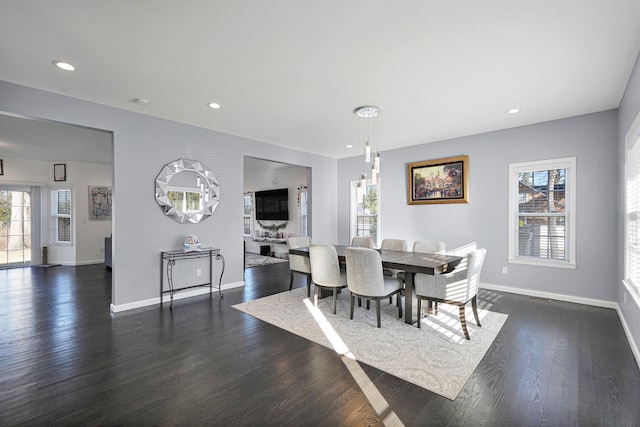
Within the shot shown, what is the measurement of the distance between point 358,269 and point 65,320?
350 centimetres

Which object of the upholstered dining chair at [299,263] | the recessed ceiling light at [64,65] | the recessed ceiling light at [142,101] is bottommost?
the upholstered dining chair at [299,263]

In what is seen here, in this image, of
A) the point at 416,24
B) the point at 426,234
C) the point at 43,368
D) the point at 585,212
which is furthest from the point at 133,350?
the point at 585,212

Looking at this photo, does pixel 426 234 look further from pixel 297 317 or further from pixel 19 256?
pixel 19 256

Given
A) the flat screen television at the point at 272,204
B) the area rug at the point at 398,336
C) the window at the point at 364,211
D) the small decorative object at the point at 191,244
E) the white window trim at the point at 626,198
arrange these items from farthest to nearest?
the flat screen television at the point at 272,204, the window at the point at 364,211, the small decorative object at the point at 191,244, the white window trim at the point at 626,198, the area rug at the point at 398,336

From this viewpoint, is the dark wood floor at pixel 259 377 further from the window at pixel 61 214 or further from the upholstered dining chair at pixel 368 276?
the window at pixel 61 214

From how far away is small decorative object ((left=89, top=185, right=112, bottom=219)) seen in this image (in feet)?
25.4

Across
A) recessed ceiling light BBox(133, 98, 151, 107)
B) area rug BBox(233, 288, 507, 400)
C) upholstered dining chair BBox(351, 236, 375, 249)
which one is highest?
recessed ceiling light BBox(133, 98, 151, 107)

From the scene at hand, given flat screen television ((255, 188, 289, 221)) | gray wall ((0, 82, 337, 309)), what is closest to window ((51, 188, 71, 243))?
flat screen television ((255, 188, 289, 221))

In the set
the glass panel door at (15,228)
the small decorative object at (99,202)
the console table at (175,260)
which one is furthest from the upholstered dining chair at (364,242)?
the glass panel door at (15,228)

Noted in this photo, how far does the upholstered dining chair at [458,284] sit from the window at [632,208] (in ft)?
4.27

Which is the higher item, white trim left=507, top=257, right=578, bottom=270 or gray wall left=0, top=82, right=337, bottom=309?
gray wall left=0, top=82, right=337, bottom=309

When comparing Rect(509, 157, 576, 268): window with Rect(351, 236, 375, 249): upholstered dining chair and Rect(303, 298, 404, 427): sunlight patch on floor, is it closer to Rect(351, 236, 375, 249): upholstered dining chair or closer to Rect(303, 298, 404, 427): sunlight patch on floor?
Rect(351, 236, 375, 249): upholstered dining chair

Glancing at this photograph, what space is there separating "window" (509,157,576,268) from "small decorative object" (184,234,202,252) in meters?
4.87

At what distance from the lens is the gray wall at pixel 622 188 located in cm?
259
